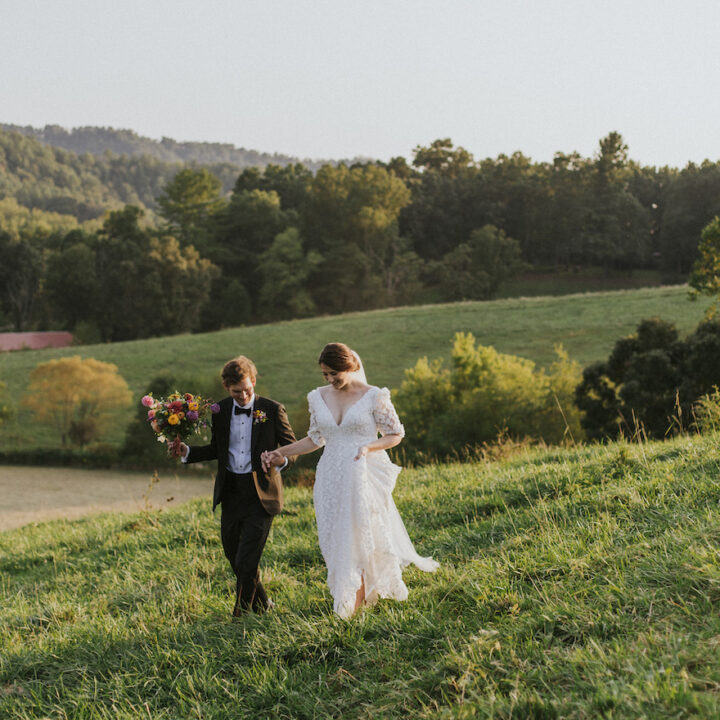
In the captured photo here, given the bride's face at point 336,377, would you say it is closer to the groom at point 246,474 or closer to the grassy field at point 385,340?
the groom at point 246,474

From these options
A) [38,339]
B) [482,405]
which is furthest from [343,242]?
[482,405]

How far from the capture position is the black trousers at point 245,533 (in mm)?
5418

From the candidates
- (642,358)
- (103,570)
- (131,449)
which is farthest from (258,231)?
(103,570)

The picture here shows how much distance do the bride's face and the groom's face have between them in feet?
2.09

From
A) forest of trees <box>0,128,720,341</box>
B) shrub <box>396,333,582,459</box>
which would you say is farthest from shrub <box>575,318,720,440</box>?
forest of trees <box>0,128,720,341</box>

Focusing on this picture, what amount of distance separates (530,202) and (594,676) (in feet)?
269

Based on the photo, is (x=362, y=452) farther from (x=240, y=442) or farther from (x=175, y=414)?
(x=175, y=414)

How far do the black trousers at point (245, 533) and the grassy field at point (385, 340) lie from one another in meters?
28.1

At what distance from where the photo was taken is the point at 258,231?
79.0m

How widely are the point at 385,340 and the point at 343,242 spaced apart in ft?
114

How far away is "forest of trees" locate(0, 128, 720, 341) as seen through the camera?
68.5 meters

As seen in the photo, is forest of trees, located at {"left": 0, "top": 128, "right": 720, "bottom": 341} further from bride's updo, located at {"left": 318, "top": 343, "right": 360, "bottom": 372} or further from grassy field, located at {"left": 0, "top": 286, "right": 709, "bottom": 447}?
bride's updo, located at {"left": 318, "top": 343, "right": 360, "bottom": 372}

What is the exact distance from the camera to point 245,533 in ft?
18.0

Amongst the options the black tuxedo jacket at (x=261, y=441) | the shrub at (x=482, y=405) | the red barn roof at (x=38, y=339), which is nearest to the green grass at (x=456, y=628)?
the black tuxedo jacket at (x=261, y=441)
